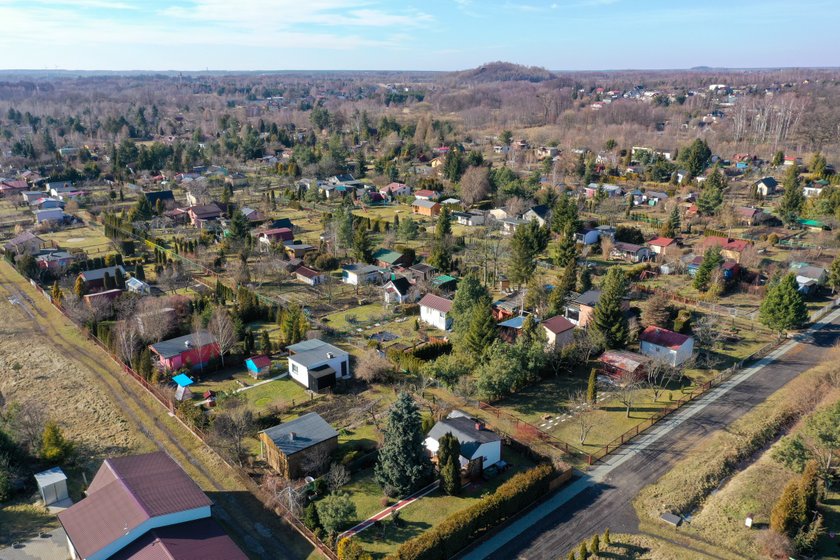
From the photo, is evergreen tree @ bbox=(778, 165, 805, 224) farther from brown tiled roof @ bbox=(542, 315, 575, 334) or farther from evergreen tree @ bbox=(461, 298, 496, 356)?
evergreen tree @ bbox=(461, 298, 496, 356)

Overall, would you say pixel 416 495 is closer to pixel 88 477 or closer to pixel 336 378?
pixel 336 378

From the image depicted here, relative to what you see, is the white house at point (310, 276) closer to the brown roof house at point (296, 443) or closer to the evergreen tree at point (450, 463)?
the brown roof house at point (296, 443)

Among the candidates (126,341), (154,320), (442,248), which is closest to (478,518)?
(126,341)

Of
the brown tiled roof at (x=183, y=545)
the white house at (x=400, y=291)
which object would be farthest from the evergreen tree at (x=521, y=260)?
the brown tiled roof at (x=183, y=545)

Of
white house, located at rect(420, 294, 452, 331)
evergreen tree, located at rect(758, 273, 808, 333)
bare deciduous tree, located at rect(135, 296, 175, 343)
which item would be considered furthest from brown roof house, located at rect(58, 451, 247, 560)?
evergreen tree, located at rect(758, 273, 808, 333)

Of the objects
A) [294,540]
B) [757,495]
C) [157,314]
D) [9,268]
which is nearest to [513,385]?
[757,495]

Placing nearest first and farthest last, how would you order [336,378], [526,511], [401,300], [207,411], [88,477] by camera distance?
[526,511], [88,477], [207,411], [336,378], [401,300]
